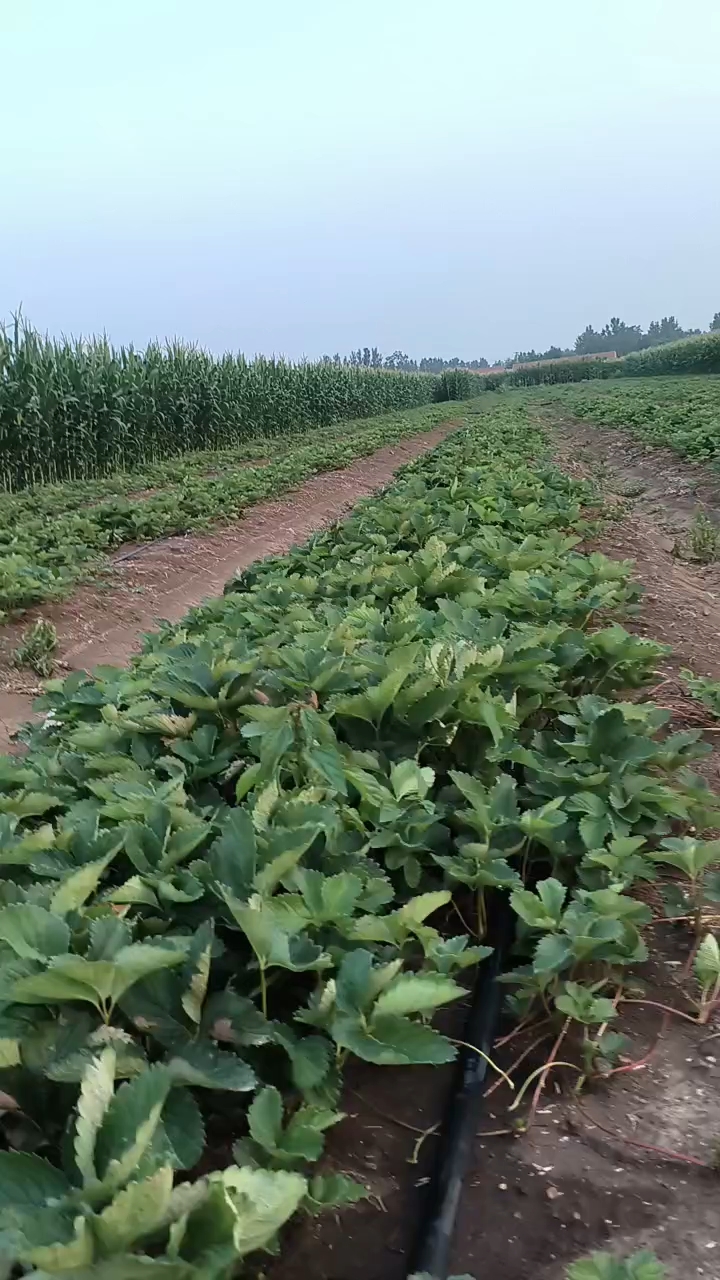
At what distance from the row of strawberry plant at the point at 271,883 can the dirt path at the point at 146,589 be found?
188 centimetres

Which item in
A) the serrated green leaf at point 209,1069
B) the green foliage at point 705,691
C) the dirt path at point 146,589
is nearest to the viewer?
the serrated green leaf at point 209,1069

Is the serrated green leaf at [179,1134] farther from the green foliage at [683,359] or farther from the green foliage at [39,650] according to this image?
the green foliage at [683,359]

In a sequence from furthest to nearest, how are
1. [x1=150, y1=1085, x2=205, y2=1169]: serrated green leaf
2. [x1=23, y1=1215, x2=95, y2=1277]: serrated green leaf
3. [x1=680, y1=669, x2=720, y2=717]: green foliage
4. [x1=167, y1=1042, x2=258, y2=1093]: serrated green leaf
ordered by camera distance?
1. [x1=680, y1=669, x2=720, y2=717]: green foliage
2. [x1=167, y1=1042, x2=258, y2=1093]: serrated green leaf
3. [x1=150, y1=1085, x2=205, y2=1169]: serrated green leaf
4. [x1=23, y1=1215, x2=95, y2=1277]: serrated green leaf

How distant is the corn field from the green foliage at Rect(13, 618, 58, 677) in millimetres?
8673

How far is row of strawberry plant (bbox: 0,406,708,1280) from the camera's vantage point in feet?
3.59

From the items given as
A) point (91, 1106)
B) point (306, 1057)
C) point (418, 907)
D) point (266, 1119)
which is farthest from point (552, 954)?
point (91, 1106)

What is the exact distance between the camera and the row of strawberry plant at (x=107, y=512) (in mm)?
6383

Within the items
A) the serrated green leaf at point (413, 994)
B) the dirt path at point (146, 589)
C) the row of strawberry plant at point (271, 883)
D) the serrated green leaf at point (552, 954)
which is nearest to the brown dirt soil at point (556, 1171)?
the row of strawberry plant at point (271, 883)

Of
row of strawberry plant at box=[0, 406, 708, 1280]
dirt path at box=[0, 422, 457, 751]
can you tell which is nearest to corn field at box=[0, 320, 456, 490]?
dirt path at box=[0, 422, 457, 751]

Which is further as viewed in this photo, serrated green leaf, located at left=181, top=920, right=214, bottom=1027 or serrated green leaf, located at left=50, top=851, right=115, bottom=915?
serrated green leaf, located at left=50, top=851, right=115, bottom=915

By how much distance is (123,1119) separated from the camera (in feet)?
3.58

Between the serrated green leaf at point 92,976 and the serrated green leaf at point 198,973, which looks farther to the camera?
the serrated green leaf at point 198,973

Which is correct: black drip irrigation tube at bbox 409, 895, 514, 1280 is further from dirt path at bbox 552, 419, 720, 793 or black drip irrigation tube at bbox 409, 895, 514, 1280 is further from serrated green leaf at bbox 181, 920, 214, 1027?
dirt path at bbox 552, 419, 720, 793

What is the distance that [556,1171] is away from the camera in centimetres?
152
